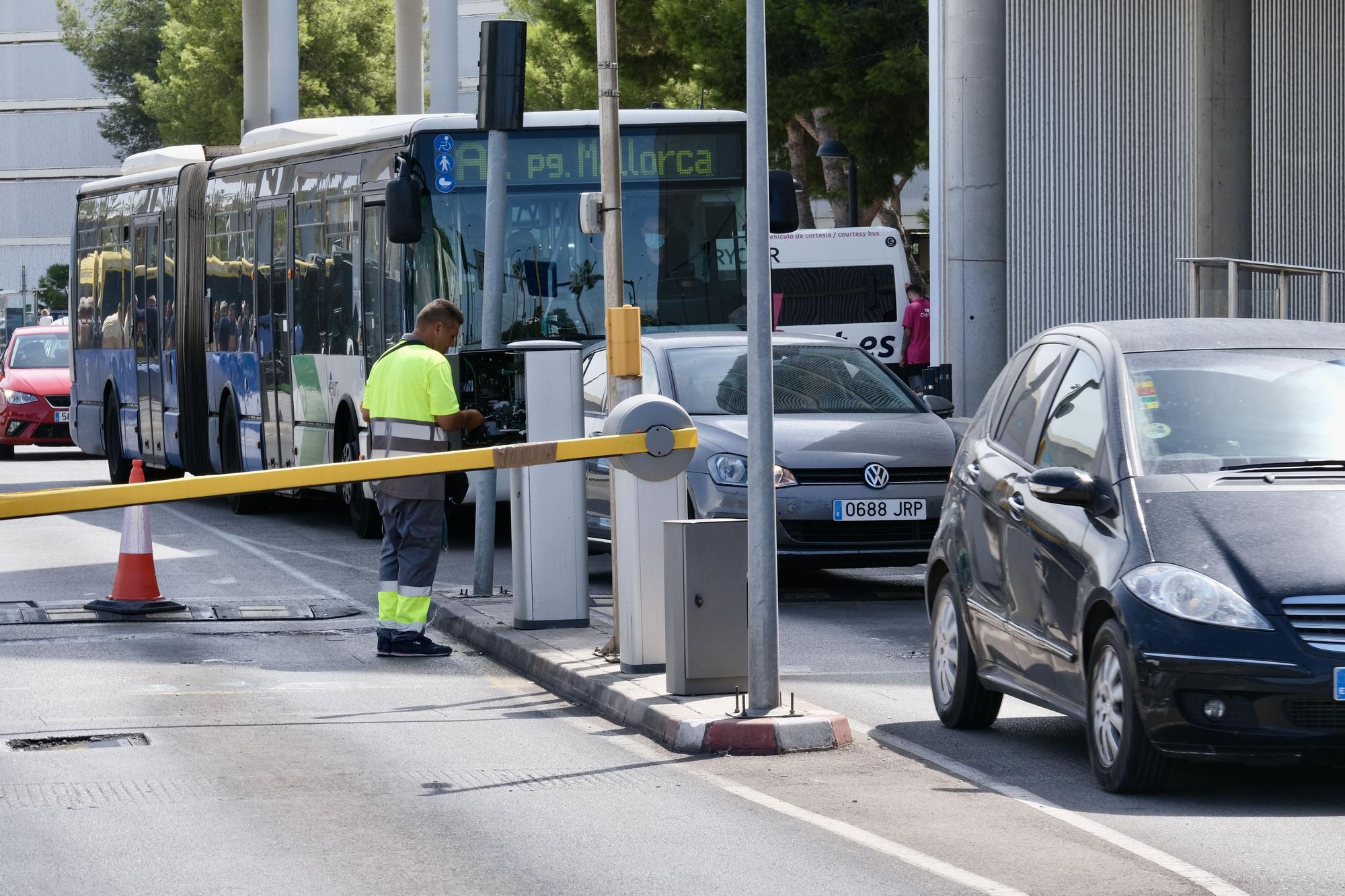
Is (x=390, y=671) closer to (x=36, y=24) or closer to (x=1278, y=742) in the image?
(x=1278, y=742)

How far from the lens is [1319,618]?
714 centimetres

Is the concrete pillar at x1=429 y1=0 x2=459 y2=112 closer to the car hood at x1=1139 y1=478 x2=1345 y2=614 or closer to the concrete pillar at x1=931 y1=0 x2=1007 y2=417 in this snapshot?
the concrete pillar at x1=931 y1=0 x2=1007 y2=417

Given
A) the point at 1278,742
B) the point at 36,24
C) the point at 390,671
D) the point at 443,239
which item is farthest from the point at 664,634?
the point at 36,24

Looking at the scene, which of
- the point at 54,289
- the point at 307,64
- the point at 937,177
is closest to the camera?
the point at 937,177

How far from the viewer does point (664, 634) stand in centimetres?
988

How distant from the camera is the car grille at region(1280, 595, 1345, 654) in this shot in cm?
711

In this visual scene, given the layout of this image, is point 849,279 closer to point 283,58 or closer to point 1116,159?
point 283,58

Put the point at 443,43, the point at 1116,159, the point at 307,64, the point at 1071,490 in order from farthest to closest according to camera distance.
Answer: the point at 307,64 < the point at 443,43 < the point at 1116,159 < the point at 1071,490

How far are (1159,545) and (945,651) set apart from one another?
1.99 m

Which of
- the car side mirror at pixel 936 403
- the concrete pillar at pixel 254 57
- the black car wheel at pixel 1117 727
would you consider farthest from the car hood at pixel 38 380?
the black car wheel at pixel 1117 727

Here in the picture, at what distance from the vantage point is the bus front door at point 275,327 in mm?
20250

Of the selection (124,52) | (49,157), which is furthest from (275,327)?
(49,157)

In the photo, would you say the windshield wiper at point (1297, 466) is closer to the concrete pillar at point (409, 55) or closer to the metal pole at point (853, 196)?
the metal pole at point (853, 196)

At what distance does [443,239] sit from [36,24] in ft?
284
